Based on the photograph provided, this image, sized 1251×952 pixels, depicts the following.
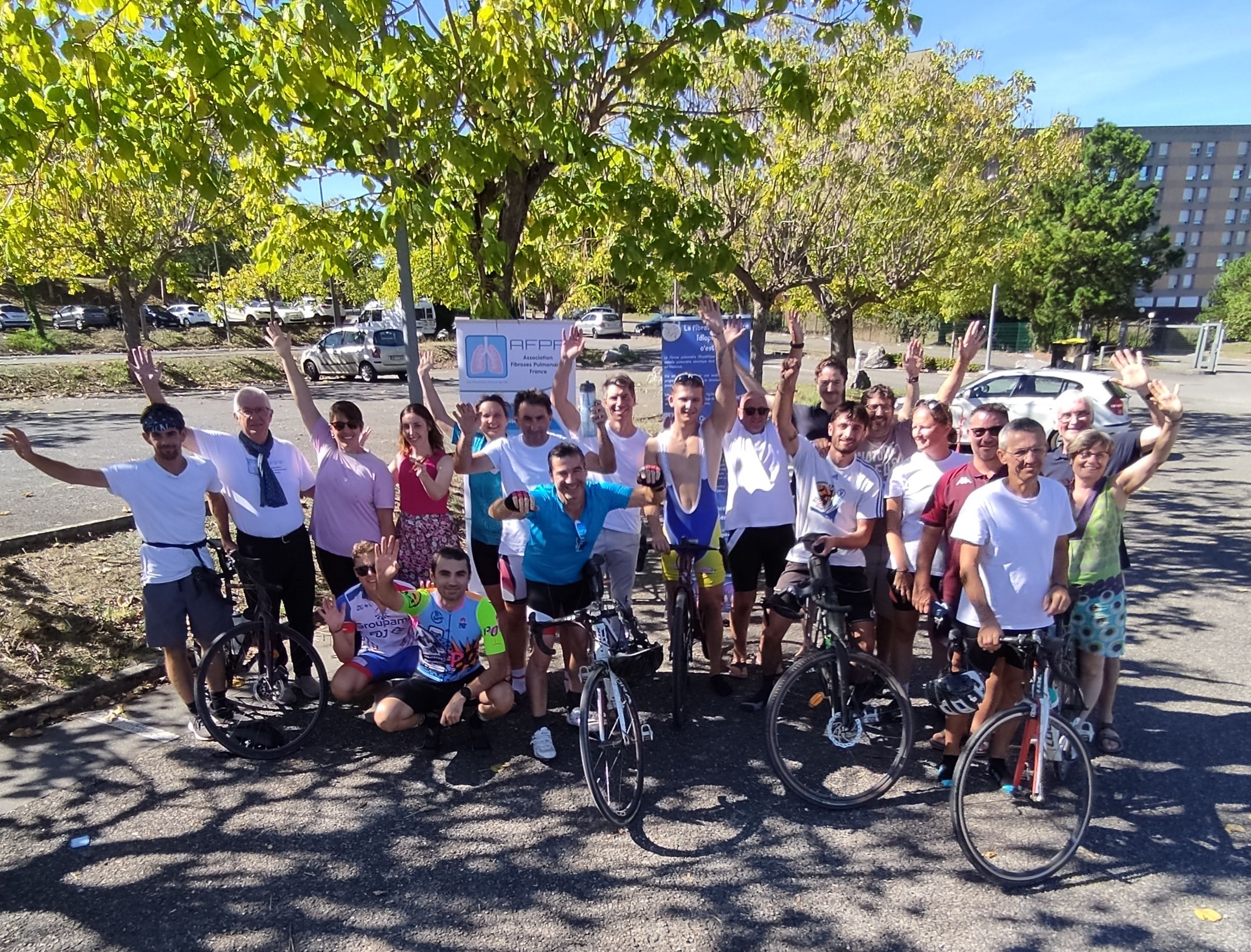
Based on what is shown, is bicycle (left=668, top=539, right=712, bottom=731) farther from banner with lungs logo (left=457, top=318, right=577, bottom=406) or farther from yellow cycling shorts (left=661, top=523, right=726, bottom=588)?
banner with lungs logo (left=457, top=318, right=577, bottom=406)

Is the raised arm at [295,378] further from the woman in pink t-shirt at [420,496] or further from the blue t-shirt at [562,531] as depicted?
the blue t-shirt at [562,531]

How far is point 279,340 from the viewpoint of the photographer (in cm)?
482

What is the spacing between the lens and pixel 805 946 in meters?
2.80

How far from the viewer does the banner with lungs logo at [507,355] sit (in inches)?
243

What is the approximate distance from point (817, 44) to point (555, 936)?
11662 mm

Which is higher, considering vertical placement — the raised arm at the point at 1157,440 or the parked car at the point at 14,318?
the parked car at the point at 14,318

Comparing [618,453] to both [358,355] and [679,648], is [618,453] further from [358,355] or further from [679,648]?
[358,355]

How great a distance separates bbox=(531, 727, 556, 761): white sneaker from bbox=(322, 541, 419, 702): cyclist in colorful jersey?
2.73 ft

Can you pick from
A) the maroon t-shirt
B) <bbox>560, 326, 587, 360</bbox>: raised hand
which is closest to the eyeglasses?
the maroon t-shirt

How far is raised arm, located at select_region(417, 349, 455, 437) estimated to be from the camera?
5.21 metres

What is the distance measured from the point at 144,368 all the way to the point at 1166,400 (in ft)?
18.6

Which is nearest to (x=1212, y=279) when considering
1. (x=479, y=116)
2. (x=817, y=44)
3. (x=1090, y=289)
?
(x=1090, y=289)

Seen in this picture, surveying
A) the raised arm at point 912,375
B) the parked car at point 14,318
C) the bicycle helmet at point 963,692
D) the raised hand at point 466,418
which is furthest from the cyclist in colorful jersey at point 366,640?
the parked car at point 14,318

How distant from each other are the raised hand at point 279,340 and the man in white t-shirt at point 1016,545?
4.07m
